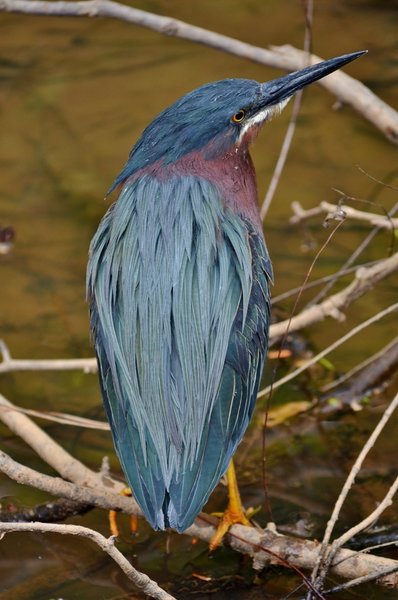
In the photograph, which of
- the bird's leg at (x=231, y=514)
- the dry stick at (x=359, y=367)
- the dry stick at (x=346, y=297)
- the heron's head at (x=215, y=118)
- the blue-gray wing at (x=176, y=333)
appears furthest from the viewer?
the dry stick at (x=359, y=367)

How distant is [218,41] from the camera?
14.5 ft

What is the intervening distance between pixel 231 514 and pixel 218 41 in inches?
80.2

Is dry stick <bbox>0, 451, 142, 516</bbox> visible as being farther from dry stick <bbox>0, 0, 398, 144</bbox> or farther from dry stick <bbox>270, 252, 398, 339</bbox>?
dry stick <bbox>0, 0, 398, 144</bbox>

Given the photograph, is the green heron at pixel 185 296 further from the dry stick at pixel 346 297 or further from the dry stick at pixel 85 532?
the dry stick at pixel 346 297

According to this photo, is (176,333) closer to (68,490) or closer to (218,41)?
(68,490)

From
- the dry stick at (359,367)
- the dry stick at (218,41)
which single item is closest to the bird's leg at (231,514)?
the dry stick at (359,367)

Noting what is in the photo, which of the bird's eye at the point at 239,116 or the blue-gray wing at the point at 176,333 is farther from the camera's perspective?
the bird's eye at the point at 239,116

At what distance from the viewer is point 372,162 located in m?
5.74

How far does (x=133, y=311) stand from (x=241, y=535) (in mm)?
842

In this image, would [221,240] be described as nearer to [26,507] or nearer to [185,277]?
[185,277]

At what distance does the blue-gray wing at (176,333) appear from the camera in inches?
124

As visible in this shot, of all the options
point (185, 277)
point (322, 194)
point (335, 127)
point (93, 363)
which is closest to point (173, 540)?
point (93, 363)

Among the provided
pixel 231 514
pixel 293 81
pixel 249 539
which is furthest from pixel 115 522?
pixel 293 81

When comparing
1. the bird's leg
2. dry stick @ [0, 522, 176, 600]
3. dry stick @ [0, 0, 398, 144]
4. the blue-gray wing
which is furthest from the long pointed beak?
dry stick @ [0, 522, 176, 600]
